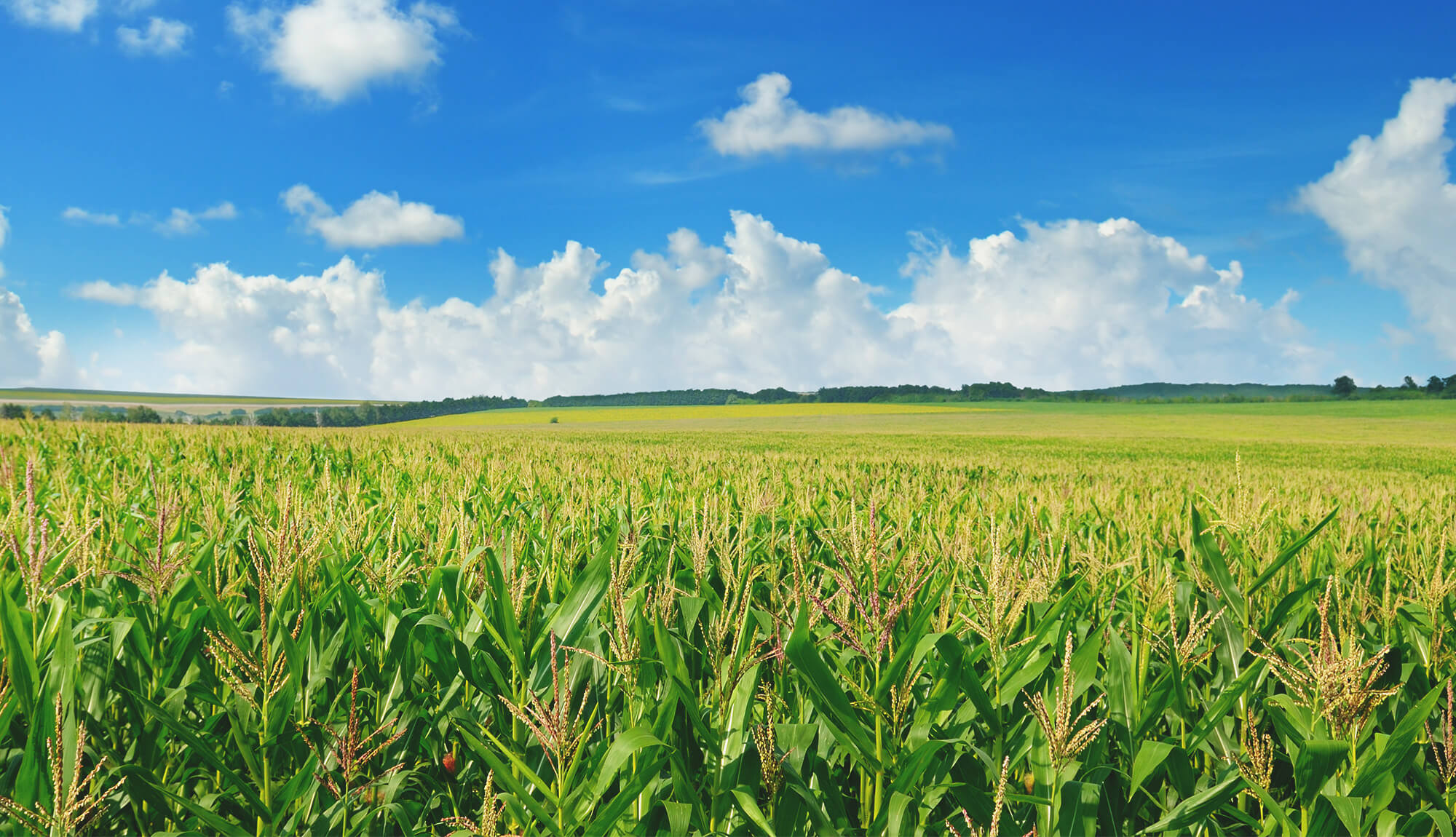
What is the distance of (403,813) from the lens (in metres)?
1.71

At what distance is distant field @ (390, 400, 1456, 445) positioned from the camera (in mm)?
50719

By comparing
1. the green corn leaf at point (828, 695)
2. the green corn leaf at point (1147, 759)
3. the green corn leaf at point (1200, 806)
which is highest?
the green corn leaf at point (828, 695)

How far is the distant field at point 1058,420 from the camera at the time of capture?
50.7m

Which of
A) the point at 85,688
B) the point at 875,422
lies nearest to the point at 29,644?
the point at 85,688

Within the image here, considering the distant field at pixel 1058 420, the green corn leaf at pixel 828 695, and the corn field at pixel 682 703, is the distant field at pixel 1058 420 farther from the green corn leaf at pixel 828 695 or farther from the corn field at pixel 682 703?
the green corn leaf at pixel 828 695

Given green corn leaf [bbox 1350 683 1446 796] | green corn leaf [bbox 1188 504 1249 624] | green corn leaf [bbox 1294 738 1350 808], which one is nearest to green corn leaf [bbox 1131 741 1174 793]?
green corn leaf [bbox 1294 738 1350 808]

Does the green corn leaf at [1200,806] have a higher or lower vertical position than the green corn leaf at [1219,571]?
lower

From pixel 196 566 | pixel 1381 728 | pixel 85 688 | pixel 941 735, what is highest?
pixel 196 566

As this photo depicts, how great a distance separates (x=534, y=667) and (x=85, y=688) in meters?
1.31

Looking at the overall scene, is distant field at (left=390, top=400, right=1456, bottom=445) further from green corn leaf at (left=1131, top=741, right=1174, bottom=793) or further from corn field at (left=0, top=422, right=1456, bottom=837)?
green corn leaf at (left=1131, top=741, right=1174, bottom=793)

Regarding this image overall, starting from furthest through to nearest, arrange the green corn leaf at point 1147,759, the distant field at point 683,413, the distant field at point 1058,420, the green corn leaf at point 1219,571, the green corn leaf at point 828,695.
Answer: the distant field at point 683,413 → the distant field at point 1058,420 → the green corn leaf at point 1219,571 → the green corn leaf at point 1147,759 → the green corn leaf at point 828,695

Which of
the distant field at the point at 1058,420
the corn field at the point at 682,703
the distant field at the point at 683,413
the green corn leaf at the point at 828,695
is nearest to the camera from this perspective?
the green corn leaf at the point at 828,695

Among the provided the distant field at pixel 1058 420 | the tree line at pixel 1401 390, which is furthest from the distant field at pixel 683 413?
the tree line at pixel 1401 390

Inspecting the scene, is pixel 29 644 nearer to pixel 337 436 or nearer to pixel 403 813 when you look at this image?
pixel 403 813
